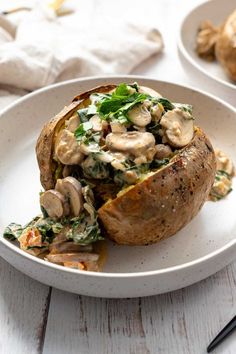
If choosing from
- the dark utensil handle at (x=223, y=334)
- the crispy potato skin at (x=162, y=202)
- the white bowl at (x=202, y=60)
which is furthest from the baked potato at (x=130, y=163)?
the white bowl at (x=202, y=60)

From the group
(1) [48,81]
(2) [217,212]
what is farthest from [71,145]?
(1) [48,81]

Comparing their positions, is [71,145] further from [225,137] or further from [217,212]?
[225,137]

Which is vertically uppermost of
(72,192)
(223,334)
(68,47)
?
(72,192)

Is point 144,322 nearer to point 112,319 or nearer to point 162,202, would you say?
point 112,319

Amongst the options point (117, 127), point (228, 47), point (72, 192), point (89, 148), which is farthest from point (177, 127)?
point (228, 47)

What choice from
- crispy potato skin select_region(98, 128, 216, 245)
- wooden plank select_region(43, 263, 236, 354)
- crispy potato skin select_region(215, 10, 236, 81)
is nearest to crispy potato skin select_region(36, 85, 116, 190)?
crispy potato skin select_region(98, 128, 216, 245)

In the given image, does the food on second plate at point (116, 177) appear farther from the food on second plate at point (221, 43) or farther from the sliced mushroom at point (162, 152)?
the food on second plate at point (221, 43)
